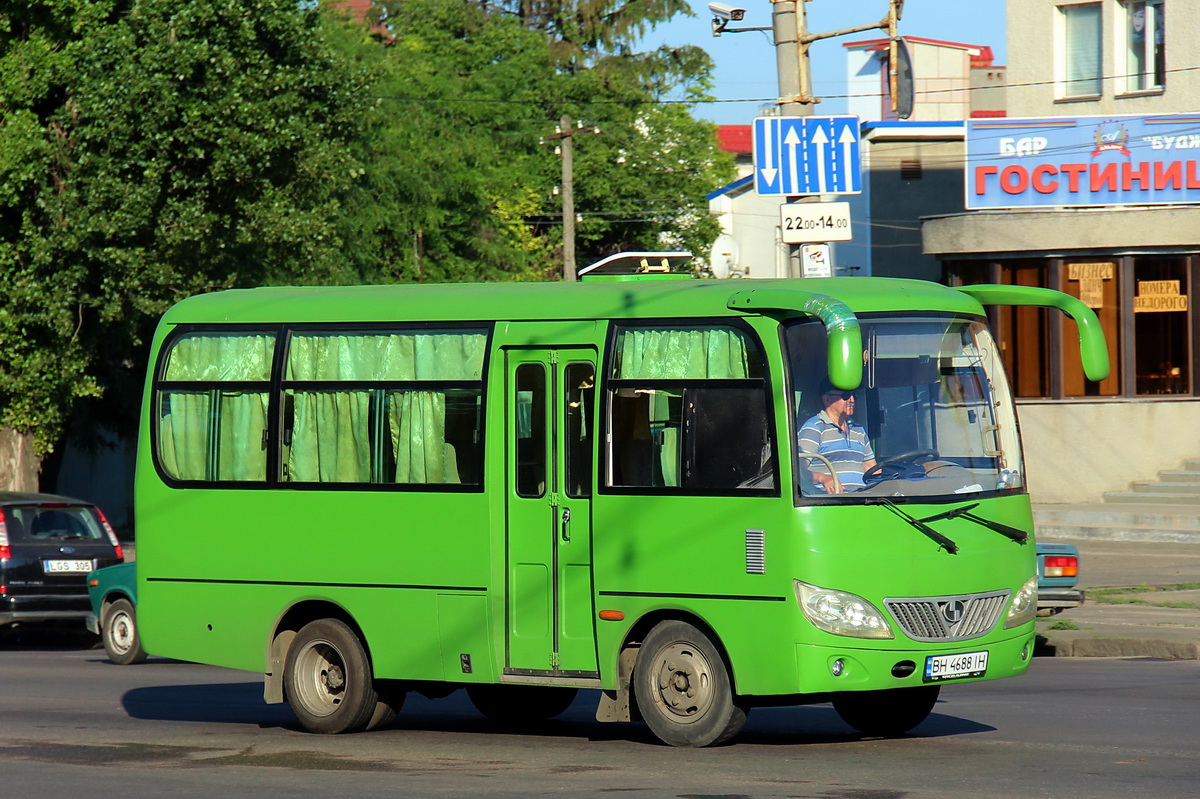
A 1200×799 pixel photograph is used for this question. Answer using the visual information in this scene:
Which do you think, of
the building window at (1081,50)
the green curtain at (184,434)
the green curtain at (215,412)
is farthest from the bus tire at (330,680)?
the building window at (1081,50)

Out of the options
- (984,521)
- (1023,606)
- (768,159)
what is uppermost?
(768,159)

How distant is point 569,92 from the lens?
204 feet

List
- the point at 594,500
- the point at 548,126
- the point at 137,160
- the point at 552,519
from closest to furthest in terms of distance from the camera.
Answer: the point at 594,500 < the point at 552,519 < the point at 137,160 < the point at 548,126

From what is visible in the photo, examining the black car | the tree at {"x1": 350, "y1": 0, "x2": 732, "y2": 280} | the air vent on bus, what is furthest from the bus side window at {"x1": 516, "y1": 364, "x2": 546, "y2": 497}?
the tree at {"x1": 350, "y1": 0, "x2": 732, "y2": 280}

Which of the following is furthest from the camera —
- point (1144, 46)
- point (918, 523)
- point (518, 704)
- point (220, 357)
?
point (1144, 46)

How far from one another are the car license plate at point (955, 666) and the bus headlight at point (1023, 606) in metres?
0.31

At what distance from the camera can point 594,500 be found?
406 inches

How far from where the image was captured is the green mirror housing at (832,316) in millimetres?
8906

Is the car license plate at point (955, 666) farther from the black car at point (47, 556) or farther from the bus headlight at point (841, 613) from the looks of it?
the black car at point (47, 556)

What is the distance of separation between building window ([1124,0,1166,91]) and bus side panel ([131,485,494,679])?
26134 millimetres

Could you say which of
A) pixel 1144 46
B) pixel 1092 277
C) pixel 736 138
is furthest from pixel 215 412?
pixel 736 138

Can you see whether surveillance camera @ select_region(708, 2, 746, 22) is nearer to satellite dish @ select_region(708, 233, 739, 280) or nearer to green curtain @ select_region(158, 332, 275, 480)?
green curtain @ select_region(158, 332, 275, 480)

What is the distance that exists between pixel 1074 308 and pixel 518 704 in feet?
14.6

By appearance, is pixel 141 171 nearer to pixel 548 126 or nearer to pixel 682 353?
pixel 682 353
